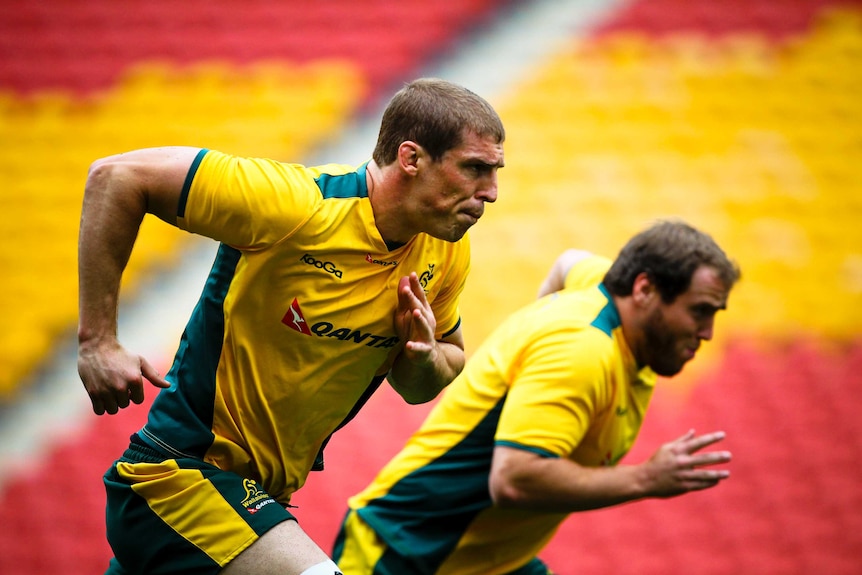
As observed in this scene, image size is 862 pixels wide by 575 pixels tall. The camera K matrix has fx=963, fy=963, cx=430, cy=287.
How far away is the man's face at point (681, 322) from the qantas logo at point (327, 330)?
0.94m

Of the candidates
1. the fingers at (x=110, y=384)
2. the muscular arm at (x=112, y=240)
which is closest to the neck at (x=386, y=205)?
the muscular arm at (x=112, y=240)

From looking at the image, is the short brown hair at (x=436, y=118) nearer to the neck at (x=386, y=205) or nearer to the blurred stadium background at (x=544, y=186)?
the neck at (x=386, y=205)

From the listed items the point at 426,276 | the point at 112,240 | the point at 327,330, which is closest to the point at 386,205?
the point at 426,276

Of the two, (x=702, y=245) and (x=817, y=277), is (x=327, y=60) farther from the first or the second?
(x=702, y=245)

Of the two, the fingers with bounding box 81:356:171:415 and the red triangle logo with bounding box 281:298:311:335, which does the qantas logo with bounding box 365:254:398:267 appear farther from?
the fingers with bounding box 81:356:171:415

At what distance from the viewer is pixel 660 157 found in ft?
25.1

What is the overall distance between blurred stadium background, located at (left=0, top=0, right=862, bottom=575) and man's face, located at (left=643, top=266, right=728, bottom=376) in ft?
10.9

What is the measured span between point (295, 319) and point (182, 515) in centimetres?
58

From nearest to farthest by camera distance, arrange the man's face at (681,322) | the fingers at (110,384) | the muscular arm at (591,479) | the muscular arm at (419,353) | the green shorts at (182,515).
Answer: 1. the fingers at (110,384)
2. the green shorts at (182,515)
3. the muscular arm at (419,353)
4. the muscular arm at (591,479)
5. the man's face at (681,322)

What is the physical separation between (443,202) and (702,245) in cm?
111

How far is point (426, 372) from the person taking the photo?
106 inches

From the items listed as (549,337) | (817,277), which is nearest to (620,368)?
(549,337)

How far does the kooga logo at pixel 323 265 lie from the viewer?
2490mm

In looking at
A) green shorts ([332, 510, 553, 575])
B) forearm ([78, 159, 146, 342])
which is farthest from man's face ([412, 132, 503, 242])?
green shorts ([332, 510, 553, 575])
